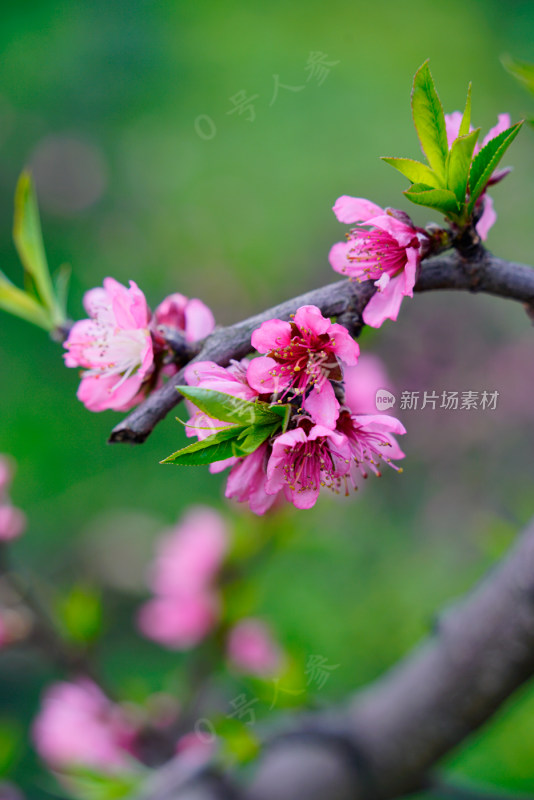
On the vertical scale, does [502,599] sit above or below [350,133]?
below

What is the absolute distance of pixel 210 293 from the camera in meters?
2.00

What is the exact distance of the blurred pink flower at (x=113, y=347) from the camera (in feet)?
1.27

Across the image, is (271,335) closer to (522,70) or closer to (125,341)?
(125,341)

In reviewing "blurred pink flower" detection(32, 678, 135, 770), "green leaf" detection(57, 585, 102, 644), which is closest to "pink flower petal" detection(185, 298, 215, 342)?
"green leaf" detection(57, 585, 102, 644)

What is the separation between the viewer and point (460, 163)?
1.19 ft

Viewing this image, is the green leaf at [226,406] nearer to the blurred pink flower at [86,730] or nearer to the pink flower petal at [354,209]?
the pink flower petal at [354,209]

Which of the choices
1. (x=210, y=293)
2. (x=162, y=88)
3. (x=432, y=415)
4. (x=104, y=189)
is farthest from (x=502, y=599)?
(x=162, y=88)

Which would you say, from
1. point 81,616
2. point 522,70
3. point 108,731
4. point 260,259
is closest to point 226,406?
point 522,70

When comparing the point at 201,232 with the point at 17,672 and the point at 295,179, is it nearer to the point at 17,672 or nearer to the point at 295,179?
the point at 295,179

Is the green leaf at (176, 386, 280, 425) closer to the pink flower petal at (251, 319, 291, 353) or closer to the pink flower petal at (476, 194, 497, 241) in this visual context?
the pink flower petal at (251, 319, 291, 353)

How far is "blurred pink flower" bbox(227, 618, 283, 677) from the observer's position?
0.89 meters

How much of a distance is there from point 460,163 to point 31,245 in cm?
33

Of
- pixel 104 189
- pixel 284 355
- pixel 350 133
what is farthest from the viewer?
pixel 104 189

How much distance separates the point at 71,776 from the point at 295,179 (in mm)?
1955
